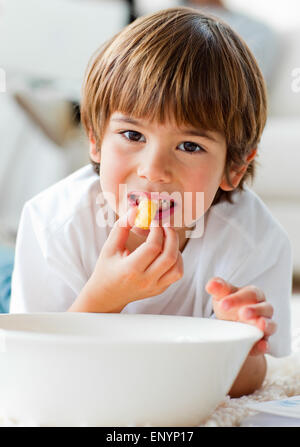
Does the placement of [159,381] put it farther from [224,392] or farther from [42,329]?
[42,329]

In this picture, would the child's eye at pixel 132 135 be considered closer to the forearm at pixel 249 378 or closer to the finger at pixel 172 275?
the finger at pixel 172 275

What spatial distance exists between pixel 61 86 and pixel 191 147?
1379mm

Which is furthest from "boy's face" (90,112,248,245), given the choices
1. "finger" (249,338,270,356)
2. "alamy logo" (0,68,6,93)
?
"alamy logo" (0,68,6,93)

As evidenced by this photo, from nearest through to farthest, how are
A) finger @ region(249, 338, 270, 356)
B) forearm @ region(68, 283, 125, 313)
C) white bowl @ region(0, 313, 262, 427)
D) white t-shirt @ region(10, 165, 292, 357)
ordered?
1. white bowl @ region(0, 313, 262, 427)
2. finger @ region(249, 338, 270, 356)
3. forearm @ region(68, 283, 125, 313)
4. white t-shirt @ region(10, 165, 292, 357)

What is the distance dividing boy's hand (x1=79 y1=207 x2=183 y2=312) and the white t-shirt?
0.17 metres

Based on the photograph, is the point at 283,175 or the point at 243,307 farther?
the point at 283,175

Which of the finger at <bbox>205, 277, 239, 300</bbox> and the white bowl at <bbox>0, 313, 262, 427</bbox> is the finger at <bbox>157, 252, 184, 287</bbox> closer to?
the finger at <bbox>205, 277, 239, 300</bbox>

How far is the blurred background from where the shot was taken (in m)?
2.13

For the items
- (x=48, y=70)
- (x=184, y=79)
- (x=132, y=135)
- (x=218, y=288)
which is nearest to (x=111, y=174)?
(x=132, y=135)

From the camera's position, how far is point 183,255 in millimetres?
1091

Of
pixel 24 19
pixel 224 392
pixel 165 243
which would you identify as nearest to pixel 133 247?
pixel 165 243

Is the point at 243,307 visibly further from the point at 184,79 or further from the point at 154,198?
the point at 184,79

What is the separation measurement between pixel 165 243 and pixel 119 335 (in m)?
0.13
